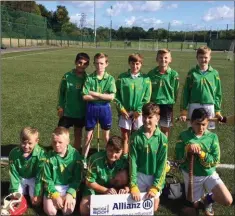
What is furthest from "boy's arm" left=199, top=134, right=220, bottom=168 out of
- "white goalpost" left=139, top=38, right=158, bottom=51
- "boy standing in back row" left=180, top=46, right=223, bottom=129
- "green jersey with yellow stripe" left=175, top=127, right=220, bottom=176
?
"white goalpost" left=139, top=38, right=158, bottom=51

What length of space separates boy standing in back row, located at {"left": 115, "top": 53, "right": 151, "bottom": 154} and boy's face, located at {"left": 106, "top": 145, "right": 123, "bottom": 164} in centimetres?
121

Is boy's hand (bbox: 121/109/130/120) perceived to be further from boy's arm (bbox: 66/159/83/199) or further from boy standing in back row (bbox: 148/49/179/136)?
boy's arm (bbox: 66/159/83/199)

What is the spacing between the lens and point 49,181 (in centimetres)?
398

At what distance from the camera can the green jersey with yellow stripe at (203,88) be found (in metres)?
5.22

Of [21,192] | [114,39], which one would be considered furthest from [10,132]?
[114,39]

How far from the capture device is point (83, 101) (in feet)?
17.3

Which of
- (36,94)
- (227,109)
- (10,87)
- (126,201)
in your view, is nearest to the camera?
(126,201)

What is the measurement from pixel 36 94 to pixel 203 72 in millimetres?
7726

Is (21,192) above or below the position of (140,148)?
below

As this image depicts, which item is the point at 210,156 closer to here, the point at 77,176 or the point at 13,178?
the point at 77,176

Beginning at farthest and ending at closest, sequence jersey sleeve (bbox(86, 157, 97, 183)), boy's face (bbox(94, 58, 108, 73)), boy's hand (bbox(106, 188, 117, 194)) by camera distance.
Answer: boy's face (bbox(94, 58, 108, 73)), jersey sleeve (bbox(86, 157, 97, 183)), boy's hand (bbox(106, 188, 117, 194))

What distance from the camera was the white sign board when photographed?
12.3 feet

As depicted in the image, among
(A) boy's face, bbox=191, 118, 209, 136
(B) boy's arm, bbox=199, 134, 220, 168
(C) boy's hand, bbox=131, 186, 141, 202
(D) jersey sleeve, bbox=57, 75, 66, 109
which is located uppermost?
(D) jersey sleeve, bbox=57, 75, 66, 109

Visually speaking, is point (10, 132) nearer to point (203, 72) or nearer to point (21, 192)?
point (21, 192)
